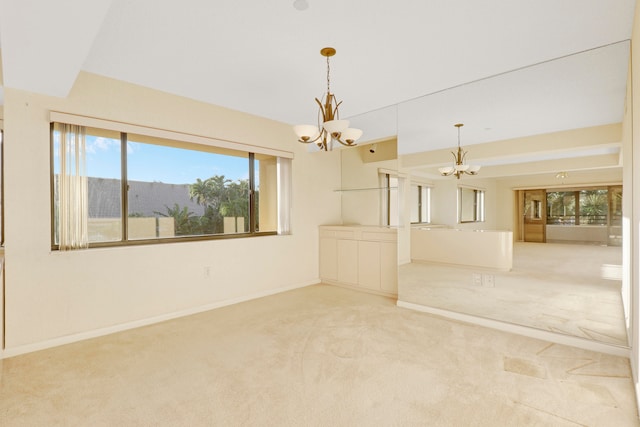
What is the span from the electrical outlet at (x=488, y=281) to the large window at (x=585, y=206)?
2.66 feet

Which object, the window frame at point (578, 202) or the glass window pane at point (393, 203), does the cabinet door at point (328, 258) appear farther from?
the window frame at point (578, 202)

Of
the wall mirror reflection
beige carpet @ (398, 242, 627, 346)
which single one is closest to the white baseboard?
the wall mirror reflection

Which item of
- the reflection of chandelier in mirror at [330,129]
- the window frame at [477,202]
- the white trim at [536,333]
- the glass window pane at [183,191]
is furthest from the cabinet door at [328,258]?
the reflection of chandelier in mirror at [330,129]

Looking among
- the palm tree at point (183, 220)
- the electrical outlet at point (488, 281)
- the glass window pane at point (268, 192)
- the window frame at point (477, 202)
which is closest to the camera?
the electrical outlet at point (488, 281)

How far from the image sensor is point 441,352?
252 cm

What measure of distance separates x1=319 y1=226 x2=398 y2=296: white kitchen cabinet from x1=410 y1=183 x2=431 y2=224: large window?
41 centimetres

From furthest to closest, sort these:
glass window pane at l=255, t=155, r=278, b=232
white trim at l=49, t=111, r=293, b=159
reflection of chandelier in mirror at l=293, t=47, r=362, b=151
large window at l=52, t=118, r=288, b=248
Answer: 1. glass window pane at l=255, t=155, r=278, b=232
2. large window at l=52, t=118, r=288, b=248
3. white trim at l=49, t=111, r=293, b=159
4. reflection of chandelier in mirror at l=293, t=47, r=362, b=151

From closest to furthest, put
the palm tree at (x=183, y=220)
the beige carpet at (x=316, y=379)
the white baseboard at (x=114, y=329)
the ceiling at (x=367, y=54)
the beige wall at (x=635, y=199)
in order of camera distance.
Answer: the beige carpet at (x=316, y=379)
the beige wall at (x=635, y=199)
the ceiling at (x=367, y=54)
the white baseboard at (x=114, y=329)
the palm tree at (x=183, y=220)

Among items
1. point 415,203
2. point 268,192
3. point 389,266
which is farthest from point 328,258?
point 415,203

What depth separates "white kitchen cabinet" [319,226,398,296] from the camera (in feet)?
14.0

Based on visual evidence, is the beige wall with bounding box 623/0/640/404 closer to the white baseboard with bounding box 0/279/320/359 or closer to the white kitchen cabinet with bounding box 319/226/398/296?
the white kitchen cabinet with bounding box 319/226/398/296

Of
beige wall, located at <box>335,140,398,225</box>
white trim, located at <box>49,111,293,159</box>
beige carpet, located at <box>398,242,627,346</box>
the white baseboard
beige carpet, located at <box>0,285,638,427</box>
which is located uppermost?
white trim, located at <box>49,111,293,159</box>

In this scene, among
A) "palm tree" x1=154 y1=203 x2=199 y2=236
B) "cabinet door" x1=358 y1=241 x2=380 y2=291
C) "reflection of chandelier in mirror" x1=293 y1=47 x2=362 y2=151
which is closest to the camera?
"reflection of chandelier in mirror" x1=293 y1=47 x2=362 y2=151

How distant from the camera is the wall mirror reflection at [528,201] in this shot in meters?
2.60
